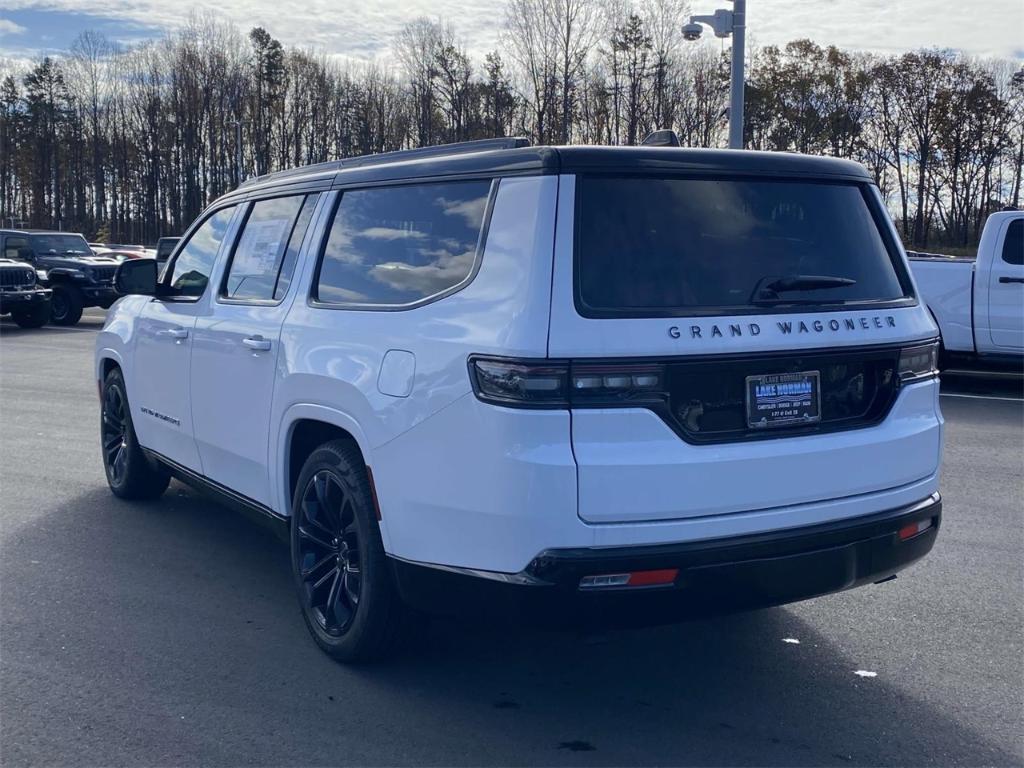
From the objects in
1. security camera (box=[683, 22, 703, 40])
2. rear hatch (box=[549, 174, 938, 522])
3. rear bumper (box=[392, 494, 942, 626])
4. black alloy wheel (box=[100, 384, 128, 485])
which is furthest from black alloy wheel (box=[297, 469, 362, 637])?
security camera (box=[683, 22, 703, 40])

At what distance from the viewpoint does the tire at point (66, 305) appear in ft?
73.3

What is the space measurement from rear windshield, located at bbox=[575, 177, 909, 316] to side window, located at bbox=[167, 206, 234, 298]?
2727mm

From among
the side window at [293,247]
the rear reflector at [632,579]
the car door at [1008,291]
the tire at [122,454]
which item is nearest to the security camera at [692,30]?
the car door at [1008,291]

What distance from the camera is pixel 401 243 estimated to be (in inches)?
163

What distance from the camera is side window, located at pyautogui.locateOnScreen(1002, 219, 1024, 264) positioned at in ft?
41.2

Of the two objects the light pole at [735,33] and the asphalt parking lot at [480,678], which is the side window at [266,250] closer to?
the asphalt parking lot at [480,678]

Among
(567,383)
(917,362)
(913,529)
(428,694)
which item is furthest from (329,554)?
(917,362)

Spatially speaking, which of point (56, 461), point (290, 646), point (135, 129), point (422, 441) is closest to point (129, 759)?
point (290, 646)

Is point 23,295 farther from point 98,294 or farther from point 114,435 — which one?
point 114,435

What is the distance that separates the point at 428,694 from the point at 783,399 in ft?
5.43

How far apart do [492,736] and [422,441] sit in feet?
3.36

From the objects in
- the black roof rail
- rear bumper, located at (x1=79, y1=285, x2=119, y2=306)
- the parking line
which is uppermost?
the black roof rail

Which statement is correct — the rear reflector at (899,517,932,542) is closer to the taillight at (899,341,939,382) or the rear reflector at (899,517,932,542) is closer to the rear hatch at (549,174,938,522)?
the rear hatch at (549,174,938,522)

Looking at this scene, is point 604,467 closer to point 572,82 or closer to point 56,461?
point 56,461
